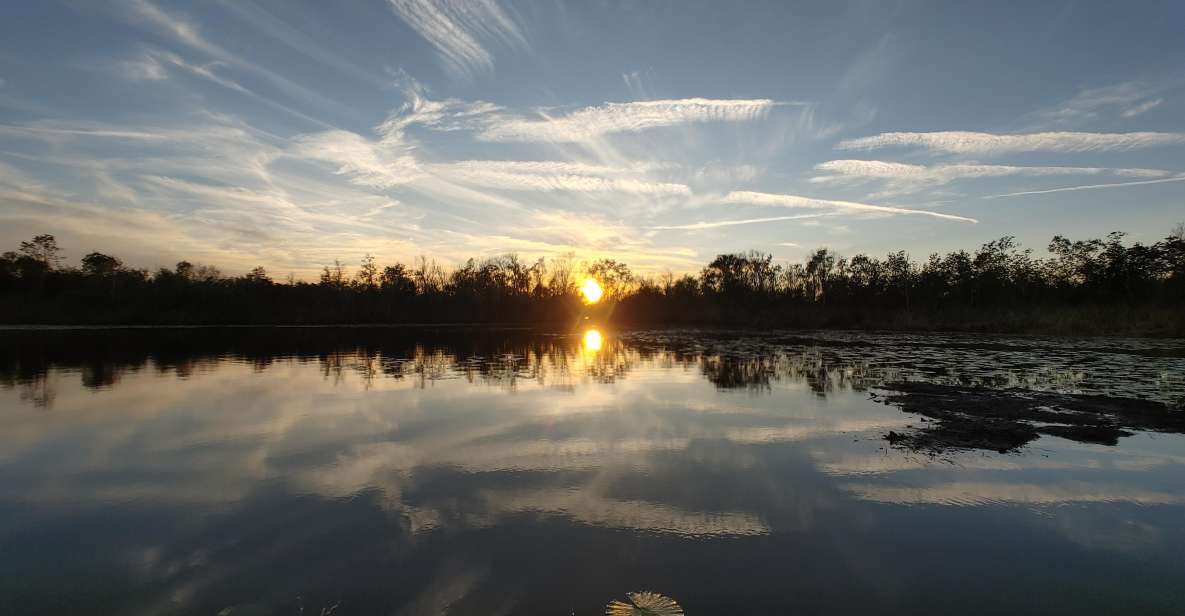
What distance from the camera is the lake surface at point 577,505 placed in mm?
4082

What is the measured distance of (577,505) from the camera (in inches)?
233

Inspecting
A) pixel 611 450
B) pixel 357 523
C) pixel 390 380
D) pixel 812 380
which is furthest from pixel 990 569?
pixel 390 380

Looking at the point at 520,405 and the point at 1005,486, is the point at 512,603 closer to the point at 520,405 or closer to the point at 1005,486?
the point at 1005,486

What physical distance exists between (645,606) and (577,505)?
7.59 feet

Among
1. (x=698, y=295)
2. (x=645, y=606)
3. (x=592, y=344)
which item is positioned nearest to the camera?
(x=645, y=606)

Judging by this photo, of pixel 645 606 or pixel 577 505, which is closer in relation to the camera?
pixel 645 606

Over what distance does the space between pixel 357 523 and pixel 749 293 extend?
265 ft

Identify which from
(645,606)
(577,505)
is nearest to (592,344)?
(577,505)

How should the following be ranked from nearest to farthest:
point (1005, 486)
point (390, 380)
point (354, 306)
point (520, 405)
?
point (1005, 486), point (520, 405), point (390, 380), point (354, 306)

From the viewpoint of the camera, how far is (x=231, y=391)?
45.7ft

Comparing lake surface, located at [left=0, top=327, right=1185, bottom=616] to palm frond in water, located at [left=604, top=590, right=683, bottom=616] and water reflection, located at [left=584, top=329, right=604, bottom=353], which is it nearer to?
palm frond in water, located at [left=604, top=590, right=683, bottom=616]

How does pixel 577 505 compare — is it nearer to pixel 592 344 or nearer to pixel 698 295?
pixel 592 344

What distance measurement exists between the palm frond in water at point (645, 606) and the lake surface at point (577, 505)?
17cm

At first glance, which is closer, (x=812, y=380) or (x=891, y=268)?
(x=812, y=380)
